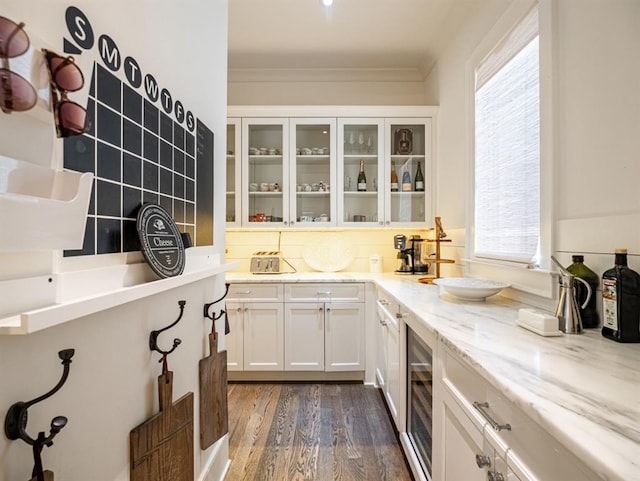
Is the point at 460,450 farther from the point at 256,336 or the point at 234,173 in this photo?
the point at 234,173

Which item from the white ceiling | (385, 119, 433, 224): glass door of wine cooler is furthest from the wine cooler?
the white ceiling

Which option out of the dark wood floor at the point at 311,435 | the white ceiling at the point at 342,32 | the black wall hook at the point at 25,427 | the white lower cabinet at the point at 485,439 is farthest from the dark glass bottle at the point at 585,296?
the white ceiling at the point at 342,32

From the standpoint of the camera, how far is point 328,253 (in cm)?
329

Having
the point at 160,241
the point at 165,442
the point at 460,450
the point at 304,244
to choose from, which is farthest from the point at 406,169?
the point at 165,442

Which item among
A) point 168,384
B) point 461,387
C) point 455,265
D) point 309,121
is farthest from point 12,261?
point 309,121

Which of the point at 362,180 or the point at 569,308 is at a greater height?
the point at 362,180

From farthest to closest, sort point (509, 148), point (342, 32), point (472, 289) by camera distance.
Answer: point (342, 32) → point (509, 148) → point (472, 289)

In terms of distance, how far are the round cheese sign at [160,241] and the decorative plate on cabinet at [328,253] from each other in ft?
7.37

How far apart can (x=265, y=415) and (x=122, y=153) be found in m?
2.03

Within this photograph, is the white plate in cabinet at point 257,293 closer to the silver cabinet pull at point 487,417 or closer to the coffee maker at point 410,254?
the coffee maker at point 410,254

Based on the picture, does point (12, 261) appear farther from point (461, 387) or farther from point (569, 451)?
point (461, 387)

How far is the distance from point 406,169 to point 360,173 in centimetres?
44

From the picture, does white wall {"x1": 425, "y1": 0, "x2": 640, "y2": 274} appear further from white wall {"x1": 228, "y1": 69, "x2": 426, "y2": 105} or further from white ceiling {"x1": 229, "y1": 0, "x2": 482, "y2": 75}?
white wall {"x1": 228, "y1": 69, "x2": 426, "y2": 105}

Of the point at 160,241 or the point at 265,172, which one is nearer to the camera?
the point at 160,241
